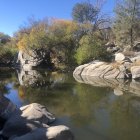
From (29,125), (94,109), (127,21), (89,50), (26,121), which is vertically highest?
(127,21)

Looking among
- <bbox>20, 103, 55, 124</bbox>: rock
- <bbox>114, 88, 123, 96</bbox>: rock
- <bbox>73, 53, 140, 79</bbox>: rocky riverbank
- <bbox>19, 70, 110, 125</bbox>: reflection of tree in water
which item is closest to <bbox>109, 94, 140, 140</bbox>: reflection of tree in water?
<bbox>19, 70, 110, 125</bbox>: reflection of tree in water

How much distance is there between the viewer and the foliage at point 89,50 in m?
44.8

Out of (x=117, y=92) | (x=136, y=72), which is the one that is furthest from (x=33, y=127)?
(x=136, y=72)

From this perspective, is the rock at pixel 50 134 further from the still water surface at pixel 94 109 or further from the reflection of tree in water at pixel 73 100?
the reflection of tree in water at pixel 73 100

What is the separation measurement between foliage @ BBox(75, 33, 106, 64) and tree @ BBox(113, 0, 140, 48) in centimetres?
948

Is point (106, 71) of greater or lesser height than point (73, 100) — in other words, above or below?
above

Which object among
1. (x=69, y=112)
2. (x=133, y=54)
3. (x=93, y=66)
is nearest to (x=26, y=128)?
(x=69, y=112)

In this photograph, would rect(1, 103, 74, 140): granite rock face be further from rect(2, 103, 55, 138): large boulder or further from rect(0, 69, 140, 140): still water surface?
rect(0, 69, 140, 140): still water surface

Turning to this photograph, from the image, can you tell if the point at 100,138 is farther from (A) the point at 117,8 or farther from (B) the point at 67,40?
(A) the point at 117,8

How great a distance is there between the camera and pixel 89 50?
147ft

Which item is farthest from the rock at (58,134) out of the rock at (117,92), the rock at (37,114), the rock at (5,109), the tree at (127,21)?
the tree at (127,21)

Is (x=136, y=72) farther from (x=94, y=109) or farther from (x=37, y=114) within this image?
(x=37, y=114)

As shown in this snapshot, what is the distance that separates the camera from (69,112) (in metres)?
16.6

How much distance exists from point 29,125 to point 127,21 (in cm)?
4323
